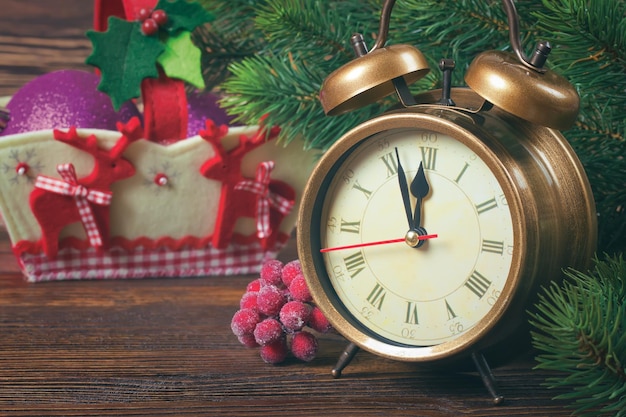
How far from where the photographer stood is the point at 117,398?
660 millimetres

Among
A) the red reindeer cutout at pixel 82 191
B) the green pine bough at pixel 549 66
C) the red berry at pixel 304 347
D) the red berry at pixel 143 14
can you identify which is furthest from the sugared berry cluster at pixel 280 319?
the red berry at pixel 143 14

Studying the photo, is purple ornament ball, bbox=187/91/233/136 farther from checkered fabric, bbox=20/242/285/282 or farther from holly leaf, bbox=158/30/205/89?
checkered fabric, bbox=20/242/285/282

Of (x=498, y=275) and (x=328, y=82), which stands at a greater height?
(x=328, y=82)

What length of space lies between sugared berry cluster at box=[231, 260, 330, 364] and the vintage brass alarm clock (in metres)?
0.03

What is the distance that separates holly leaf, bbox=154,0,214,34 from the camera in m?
1.02

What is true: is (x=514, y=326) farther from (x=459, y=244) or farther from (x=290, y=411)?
(x=290, y=411)

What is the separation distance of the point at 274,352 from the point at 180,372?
0.29 ft

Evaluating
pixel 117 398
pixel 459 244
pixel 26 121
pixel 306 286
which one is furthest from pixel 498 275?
pixel 26 121

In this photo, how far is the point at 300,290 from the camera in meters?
0.76

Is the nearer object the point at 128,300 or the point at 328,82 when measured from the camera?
the point at 328,82

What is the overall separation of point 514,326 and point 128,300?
50 cm

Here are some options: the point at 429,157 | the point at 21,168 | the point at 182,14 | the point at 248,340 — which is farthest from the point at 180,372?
the point at 182,14

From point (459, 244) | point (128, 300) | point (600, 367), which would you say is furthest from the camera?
point (128, 300)

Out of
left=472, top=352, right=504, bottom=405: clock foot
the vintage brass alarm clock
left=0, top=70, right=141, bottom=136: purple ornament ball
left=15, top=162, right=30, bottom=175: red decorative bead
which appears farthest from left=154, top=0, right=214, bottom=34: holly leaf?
left=472, top=352, right=504, bottom=405: clock foot
